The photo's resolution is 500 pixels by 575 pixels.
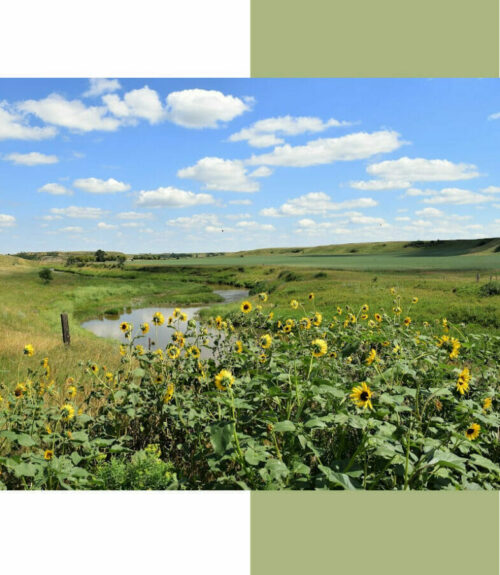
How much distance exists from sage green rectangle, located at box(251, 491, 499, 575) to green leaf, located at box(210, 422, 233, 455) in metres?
0.54

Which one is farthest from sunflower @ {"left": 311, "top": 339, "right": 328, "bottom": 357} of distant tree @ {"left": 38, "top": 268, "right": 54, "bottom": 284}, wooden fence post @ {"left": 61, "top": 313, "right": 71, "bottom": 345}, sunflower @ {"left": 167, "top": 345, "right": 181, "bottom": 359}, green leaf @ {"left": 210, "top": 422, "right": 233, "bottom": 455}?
distant tree @ {"left": 38, "top": 268, "right": 54, "bottom": 284}

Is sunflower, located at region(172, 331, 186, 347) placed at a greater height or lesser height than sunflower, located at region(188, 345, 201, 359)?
greater

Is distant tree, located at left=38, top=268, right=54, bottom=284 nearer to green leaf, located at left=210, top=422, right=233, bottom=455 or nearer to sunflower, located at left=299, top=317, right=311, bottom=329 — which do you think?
sunflower, located at left=299, top=317, right=311, bottom=329

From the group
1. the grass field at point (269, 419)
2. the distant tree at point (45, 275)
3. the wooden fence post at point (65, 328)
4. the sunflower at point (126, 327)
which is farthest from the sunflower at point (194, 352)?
the distant tree at point (45, 275)

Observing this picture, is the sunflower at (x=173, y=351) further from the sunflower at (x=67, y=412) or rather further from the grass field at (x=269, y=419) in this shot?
the sunflower at (x=67, y=412)

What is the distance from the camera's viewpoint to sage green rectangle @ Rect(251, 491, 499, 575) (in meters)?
2.10

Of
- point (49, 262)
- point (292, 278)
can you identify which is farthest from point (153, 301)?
point (49, 262)

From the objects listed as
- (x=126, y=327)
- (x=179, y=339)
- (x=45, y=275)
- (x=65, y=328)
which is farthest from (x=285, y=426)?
(x=45, y=275)

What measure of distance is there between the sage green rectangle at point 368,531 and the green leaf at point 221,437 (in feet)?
1.79

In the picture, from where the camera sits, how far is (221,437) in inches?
74.5

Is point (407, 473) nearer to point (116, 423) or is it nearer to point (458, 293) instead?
point (116, 423)

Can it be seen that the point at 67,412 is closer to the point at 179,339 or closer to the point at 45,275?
the point at 179,339

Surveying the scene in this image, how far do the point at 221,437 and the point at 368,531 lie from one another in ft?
3.47

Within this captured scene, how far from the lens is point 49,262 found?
5703 cm
